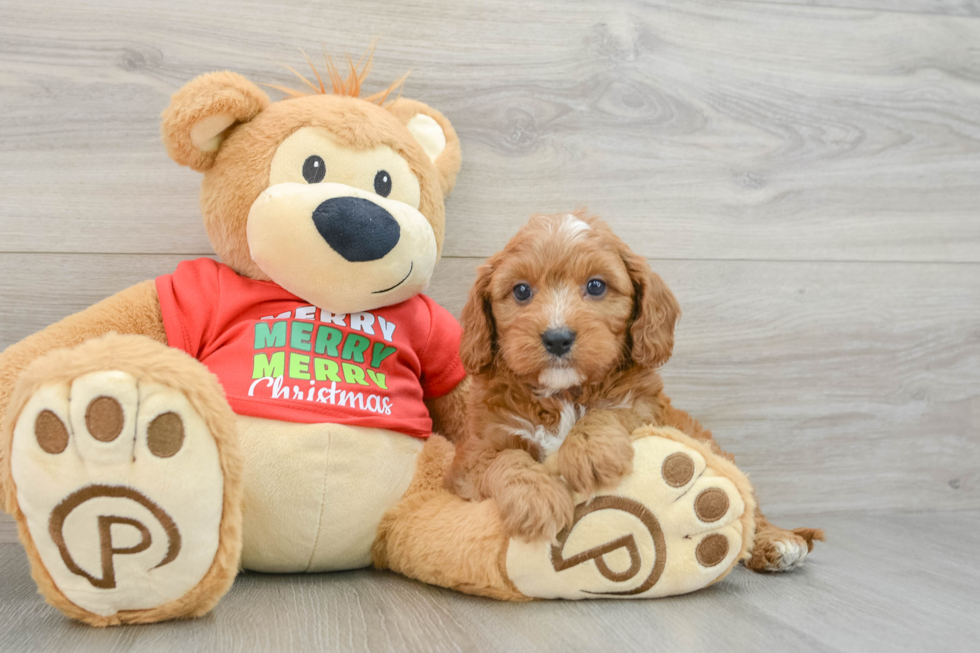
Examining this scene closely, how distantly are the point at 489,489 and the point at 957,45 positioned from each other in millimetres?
2002

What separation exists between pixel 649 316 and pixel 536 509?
17.1 inches

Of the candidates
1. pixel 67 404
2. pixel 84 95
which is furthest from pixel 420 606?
pixel 84 95

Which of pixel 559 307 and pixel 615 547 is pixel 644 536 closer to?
pixel 615 547

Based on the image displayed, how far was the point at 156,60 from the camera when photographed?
1.77 m

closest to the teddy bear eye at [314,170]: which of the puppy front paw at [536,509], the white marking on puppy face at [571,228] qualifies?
the white marking on puppy face at [571,228]

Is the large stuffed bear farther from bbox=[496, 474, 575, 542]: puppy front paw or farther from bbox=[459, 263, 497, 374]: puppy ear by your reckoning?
bbox=[459, 263, 497, 374]: puppy ear

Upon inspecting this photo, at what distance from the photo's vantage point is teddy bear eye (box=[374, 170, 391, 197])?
1486 millimetres

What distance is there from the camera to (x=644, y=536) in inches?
48.8

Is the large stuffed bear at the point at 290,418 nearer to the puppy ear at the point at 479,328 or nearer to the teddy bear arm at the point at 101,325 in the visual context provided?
the teddy bear arm at the point at 101,325

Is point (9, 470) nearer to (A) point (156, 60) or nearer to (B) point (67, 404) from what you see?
(B) point (67, 404)

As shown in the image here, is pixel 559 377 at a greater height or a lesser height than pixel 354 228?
lesser

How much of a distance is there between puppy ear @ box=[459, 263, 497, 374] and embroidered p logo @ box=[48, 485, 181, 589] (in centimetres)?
61

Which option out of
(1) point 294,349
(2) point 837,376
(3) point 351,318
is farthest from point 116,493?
(2) point 837,376

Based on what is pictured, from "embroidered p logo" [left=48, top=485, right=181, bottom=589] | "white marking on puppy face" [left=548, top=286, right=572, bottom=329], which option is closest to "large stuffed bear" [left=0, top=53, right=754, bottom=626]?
"embroidered p logo" [left=48, top=485, right=181, bottom=589]
